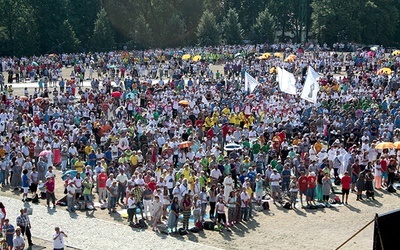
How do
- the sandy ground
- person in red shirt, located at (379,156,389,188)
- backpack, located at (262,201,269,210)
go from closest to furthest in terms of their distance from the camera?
the sandy ground, backpack, located at (262,201,269,210), person in red shirt, located at (379,156,389,188)

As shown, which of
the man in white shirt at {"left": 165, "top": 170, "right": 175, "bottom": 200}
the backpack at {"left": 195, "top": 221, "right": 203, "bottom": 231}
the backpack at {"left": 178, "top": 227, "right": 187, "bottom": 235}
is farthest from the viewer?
the man in white shirt at {"left": 165, "top": 170, "right": 175, "bottom": 200}

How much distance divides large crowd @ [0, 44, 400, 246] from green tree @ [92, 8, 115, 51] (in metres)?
25.2

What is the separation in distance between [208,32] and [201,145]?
46.4m

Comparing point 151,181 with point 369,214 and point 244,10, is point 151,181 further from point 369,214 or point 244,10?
point 244,10

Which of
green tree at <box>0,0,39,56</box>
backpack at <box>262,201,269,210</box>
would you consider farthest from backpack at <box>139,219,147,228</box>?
green tree at <box>0,0,39,56</box>

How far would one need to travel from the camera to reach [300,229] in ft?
63.4

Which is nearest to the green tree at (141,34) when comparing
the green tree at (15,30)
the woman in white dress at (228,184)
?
the green tree at (15,30)

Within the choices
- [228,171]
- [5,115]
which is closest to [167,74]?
[5,115]

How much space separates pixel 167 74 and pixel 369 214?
3052 centimetres

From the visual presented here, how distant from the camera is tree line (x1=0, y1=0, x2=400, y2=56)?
6300 centimetres

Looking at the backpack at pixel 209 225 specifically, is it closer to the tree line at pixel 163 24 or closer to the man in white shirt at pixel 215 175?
the man in white shirt at pixel 215 175

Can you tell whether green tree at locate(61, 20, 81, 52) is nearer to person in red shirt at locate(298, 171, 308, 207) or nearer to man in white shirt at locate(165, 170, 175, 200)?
man in white shirt at locate(165, 170, 175, 200)

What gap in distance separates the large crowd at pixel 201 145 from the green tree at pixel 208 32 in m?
28.2

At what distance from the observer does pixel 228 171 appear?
22.2 meters
